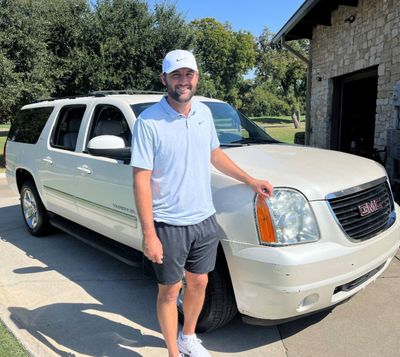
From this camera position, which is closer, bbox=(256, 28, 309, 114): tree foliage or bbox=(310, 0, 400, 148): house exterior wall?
bbox=(310, 0, 400, 148): house exterior wall

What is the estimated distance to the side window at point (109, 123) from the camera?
4105 mm

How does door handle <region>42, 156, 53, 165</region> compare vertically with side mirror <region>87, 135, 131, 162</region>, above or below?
below

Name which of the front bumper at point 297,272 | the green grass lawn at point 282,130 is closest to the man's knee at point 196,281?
the front bumper at point 297,272

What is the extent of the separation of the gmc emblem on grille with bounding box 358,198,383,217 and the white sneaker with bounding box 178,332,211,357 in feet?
4.78

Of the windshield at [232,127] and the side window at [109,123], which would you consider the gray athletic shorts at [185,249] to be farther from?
the side window at [109,123]

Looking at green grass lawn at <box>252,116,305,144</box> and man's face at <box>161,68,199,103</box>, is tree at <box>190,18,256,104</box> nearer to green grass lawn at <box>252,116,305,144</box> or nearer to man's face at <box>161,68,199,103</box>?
green grass lawn at <box>252,116,305,144</box>

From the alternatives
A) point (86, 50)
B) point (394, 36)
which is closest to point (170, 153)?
point (394, 36)

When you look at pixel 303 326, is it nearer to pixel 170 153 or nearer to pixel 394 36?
pixel 170 153

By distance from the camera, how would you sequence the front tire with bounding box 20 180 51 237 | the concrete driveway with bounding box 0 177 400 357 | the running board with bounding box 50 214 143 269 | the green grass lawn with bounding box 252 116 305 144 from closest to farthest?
the concrete driveway with bounding box 0 177 400 357
the running board with bounding box 50 214 143 269
the front tire with bounding box 20 180 51 237
the green grass lawn with bounding box 252 116 305 144

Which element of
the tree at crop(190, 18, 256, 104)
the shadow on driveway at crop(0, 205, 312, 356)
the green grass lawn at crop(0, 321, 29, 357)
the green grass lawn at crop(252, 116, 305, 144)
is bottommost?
the green grass lawn at crop(252, 116, 305, 144)

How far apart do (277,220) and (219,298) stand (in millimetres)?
763

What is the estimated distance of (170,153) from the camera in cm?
243

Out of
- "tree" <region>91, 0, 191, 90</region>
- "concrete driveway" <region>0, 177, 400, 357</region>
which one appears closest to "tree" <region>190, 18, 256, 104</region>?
"tree" <region>91, 0, 191, 90</region>

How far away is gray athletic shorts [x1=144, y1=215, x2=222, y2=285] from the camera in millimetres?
2492
